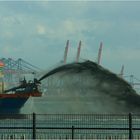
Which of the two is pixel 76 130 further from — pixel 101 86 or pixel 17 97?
pixel 17 97

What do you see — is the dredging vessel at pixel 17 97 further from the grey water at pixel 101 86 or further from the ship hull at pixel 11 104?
the grey water at pixel 101 86

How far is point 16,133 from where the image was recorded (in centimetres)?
2783

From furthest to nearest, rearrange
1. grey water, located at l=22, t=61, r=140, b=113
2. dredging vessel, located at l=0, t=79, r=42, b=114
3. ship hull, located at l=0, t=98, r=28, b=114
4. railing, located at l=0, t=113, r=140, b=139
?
ship hull, located at l=0, t=98, r=28, b=114 → dredging vessel, located at l=0, t=79, r=42, b=114 → grey water, located at l=22, t=61, r=140, b=113 → railing, located at l=0, t=113, r=140, b=139

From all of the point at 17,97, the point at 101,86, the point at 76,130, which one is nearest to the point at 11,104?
the point at 17,97

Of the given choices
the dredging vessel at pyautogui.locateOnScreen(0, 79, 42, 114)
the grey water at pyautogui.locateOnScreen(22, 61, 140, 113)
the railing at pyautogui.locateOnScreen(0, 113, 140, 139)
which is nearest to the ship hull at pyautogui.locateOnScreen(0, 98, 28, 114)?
the dredging vessel at pyautogui.locateOnScreen(0, 79, 42, 114)

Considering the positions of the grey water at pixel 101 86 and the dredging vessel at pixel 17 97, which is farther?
the dredging vessel at pixel 17 97

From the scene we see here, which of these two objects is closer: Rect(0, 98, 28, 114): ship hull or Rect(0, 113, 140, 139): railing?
Rect(0, 113, 140, 139): railing

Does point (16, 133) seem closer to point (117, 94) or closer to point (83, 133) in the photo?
point (83, 133)

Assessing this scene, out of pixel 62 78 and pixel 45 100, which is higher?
pixel 62 78

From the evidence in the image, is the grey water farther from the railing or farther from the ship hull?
the ship hull

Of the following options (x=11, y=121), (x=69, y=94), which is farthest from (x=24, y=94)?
(x=11, y=121)

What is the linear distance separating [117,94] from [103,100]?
27.7 feet

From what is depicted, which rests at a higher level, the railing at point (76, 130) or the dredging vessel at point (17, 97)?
the railing at point (76, 130)

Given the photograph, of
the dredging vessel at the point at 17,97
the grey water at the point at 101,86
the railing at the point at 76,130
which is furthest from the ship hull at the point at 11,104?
the railing at the point at 76,130
